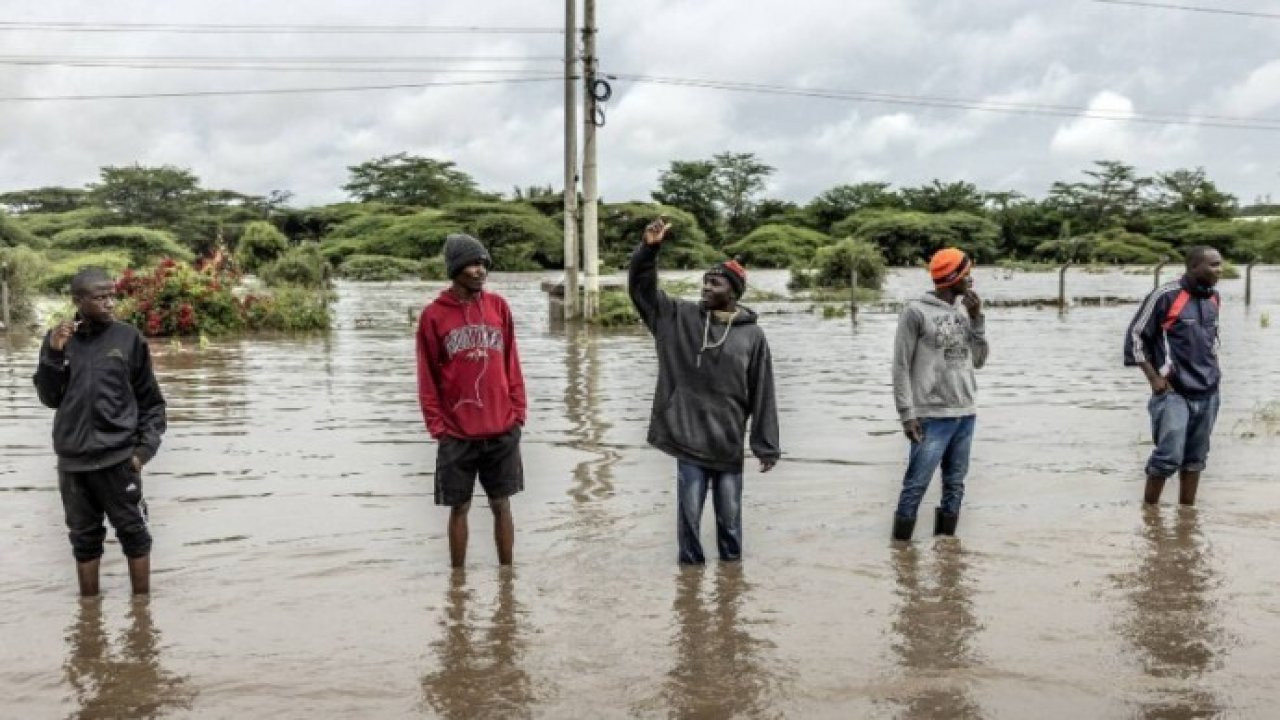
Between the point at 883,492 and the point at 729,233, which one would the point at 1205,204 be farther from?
the point at 883,492

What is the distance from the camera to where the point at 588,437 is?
456 inches

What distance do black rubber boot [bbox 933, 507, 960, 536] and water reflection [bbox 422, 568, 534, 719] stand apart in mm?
2627

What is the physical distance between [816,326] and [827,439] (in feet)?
54.3

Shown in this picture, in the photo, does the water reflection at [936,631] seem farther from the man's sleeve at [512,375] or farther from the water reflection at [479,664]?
the man's sleeve at [512,375]

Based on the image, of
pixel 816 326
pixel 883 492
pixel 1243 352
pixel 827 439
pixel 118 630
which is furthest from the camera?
pixel 816 326

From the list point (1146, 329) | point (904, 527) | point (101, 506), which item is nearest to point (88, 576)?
point (101, 506)

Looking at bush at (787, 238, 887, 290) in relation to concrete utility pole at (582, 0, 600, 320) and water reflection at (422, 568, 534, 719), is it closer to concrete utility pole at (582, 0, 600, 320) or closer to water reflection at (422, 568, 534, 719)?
concrete utility pole at (582, 0, 600, 320)

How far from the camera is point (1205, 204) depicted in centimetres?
8138

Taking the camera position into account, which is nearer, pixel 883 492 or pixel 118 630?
pixel 118 630

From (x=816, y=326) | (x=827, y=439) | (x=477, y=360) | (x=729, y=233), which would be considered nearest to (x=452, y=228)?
(x=729, y=233)

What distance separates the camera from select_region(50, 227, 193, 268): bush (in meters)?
52.0

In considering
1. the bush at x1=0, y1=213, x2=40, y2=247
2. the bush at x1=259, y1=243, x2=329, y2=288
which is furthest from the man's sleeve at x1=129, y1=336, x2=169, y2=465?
the bush at x1=0, y1=213, x2=40, y2=247

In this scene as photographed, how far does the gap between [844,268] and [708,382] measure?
1399 inches

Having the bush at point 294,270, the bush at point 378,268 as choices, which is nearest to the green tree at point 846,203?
the bush at point 378,268
